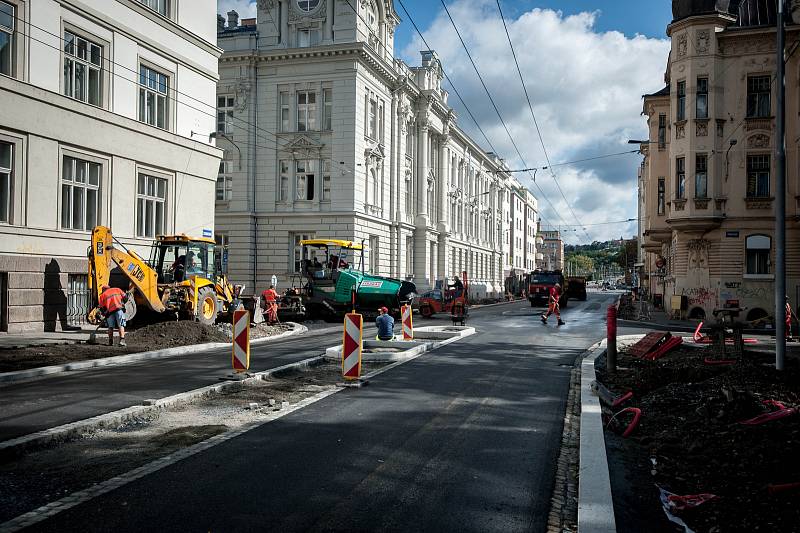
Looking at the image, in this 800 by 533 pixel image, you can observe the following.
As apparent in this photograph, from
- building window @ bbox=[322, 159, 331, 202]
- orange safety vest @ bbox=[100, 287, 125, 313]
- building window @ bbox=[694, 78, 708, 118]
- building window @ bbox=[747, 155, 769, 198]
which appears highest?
building window @ bbox=[694, 78, 708, 118]

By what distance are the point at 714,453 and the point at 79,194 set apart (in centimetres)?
Answer: 2036

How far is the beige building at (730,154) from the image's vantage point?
29047mm

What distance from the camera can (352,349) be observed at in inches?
427

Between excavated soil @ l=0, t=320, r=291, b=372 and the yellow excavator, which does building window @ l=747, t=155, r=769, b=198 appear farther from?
the yellow excavator

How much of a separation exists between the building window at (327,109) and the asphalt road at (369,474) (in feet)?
105

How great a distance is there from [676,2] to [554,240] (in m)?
141

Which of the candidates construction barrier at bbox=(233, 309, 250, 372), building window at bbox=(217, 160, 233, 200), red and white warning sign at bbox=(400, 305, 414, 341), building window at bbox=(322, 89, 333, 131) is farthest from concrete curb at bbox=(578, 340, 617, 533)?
building window at bbox=(217, 160, 233, 200)

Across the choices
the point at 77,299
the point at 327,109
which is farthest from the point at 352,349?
the point at 327,109

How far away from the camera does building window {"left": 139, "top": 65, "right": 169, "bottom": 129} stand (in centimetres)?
2386

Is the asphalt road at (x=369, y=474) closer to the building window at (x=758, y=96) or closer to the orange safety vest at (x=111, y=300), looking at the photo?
the orange safety vest at (x=111, y=300)

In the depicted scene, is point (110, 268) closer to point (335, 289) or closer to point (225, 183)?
point (335, 289)

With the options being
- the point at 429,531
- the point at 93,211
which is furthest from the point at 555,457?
the point at 93,211

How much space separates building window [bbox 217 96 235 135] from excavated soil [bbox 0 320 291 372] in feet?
81.0

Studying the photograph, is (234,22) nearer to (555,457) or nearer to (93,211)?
(93,211)
